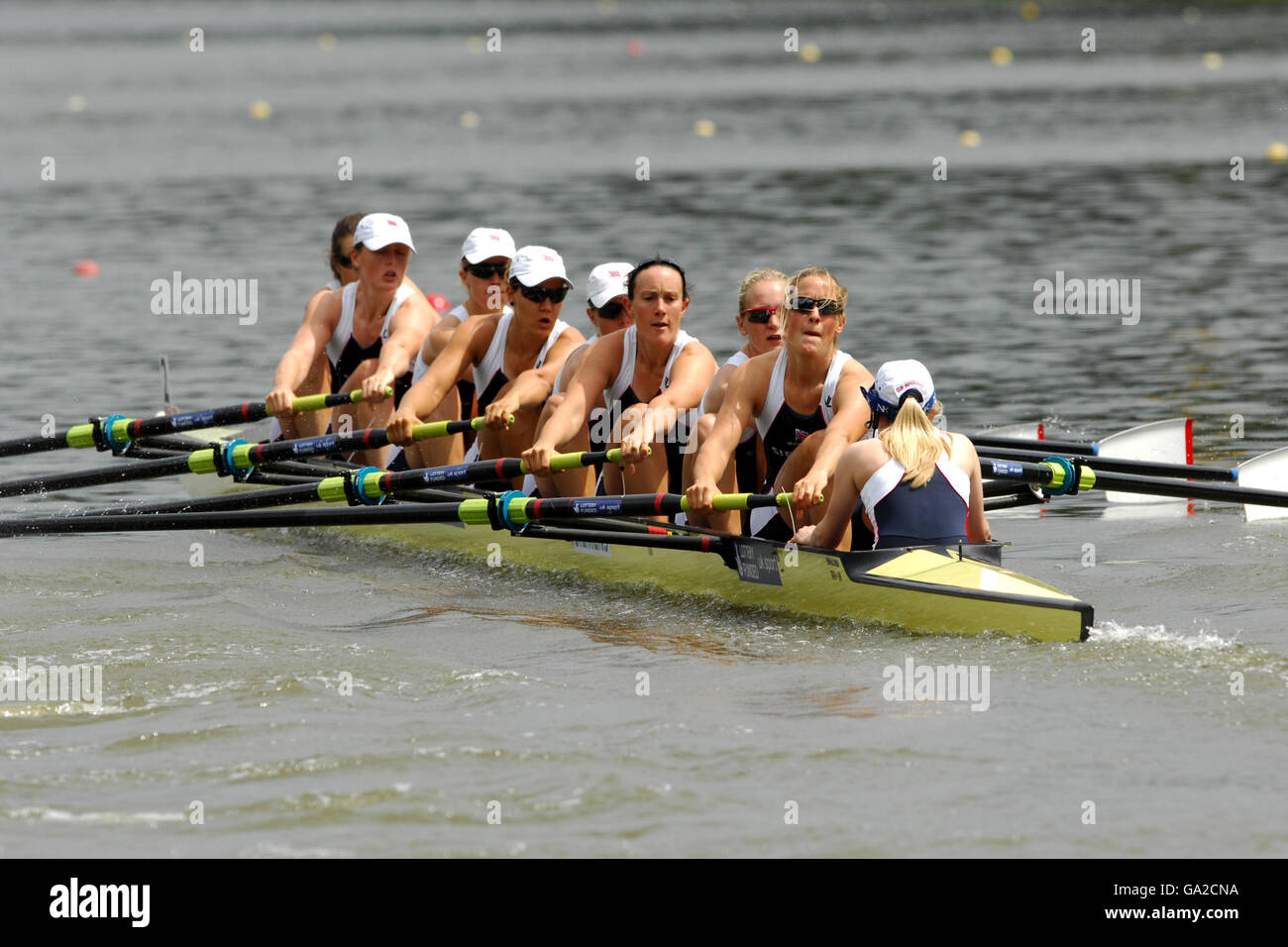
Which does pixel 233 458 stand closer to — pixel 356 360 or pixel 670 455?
pixel 356 360

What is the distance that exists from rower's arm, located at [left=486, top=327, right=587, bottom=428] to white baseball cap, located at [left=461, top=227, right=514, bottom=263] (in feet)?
2.39

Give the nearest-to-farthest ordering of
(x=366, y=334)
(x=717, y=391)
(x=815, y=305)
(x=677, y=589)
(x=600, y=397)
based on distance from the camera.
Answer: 1. (x=815, y=305)
2. (x=717, y=391)
3. (x=677, y=589)
4. (x=600, y=397)
5. (x=366, y=334)

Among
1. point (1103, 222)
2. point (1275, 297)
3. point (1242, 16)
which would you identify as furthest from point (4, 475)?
point (1242, 16)

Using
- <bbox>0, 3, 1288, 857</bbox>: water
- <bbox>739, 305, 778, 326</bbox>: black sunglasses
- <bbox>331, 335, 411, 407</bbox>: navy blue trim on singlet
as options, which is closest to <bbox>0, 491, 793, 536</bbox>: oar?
<bbox>0, 3, 1288, 857</bbox>: water

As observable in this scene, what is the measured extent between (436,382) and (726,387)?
249 centimetres

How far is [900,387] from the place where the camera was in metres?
7.27

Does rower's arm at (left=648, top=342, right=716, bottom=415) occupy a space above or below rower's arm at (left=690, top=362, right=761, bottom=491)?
above

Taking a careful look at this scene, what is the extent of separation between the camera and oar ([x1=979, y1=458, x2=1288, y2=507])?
8344 millimetres

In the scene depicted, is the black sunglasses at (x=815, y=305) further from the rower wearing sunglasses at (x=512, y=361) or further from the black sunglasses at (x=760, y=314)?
the rower wearing sunglasses at (x=512, y=361)

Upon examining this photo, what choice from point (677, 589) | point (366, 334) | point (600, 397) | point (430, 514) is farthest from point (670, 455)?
point (366, 334)

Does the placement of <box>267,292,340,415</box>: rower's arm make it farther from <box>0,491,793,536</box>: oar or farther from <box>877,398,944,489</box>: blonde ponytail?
<box>877,398,944,489</box>: blonde ponytail

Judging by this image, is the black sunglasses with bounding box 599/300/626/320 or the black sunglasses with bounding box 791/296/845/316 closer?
the black sunglasses with bounding box 791/296/845/316
